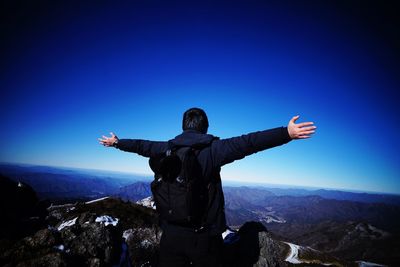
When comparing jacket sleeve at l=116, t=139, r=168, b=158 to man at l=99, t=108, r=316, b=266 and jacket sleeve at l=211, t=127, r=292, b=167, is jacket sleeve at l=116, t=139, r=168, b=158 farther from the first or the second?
jacket sleeve at l=211, t=127, r=292, b=167

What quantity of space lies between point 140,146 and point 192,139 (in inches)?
89.8

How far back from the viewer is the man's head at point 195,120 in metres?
6.25

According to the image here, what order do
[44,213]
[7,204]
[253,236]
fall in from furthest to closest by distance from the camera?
[44,213]
[7,204]
[253,236]

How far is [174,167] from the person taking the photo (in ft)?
17.9

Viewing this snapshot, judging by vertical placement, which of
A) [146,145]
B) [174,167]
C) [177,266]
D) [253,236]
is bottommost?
[253,236]

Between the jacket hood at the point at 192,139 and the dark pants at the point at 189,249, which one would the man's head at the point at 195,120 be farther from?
the dark pants at the point at 189,249

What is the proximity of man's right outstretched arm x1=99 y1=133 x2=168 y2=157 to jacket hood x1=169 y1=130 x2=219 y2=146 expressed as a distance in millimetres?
895

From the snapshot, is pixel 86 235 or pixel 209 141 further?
pixel 86 235

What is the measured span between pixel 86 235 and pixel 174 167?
8.50 metres

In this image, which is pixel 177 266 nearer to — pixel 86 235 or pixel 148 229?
pixel 86 235

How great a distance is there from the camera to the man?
5.50 m

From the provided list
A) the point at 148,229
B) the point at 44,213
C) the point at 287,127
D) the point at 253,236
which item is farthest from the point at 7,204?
the point at 287,127

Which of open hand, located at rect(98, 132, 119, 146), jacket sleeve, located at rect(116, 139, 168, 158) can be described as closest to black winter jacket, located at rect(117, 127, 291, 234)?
jacket sleeve, located at rect(116, 139, 168, 158)

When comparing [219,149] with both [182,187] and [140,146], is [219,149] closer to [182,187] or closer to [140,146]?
[182,187]
